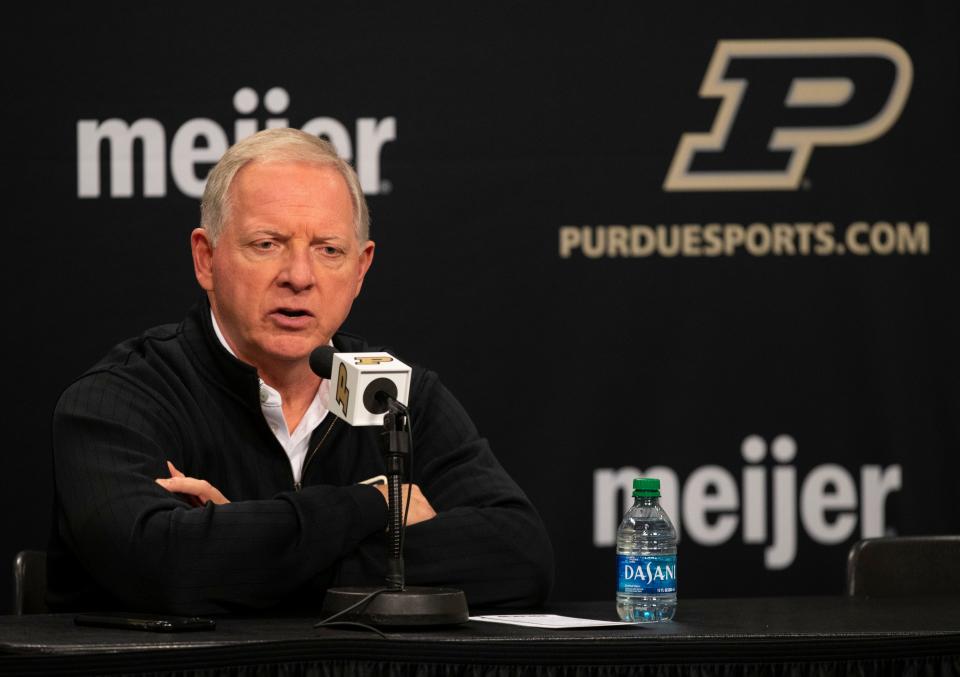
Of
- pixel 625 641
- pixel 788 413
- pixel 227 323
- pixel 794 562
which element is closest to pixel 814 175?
pixel 788 413

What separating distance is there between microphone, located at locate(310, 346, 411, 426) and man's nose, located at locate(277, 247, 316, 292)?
0.55 m

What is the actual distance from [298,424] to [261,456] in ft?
0.36

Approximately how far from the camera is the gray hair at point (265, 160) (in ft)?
8.31

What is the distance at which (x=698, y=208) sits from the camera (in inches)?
138

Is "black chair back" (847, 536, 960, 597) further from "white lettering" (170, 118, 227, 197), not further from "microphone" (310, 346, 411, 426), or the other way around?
"white lettering" (170, 118, 227, 197)


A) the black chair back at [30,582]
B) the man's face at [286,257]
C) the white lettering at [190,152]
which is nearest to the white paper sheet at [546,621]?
the man's face at [286,257]

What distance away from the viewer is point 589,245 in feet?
11.5

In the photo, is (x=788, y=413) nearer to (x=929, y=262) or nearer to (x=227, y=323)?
(x=929, y=262)

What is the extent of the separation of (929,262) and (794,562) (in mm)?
825

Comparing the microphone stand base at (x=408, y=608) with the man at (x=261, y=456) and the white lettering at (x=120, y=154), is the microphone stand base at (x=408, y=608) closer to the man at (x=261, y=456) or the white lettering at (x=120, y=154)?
the man at (x=261, y=456)

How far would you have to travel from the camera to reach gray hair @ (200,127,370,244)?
2533mm

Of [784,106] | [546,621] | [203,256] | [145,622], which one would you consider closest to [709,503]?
[784,106]

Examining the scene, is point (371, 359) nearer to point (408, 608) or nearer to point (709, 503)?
point (408, 608)

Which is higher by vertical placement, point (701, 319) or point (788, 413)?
point (701, 319)
